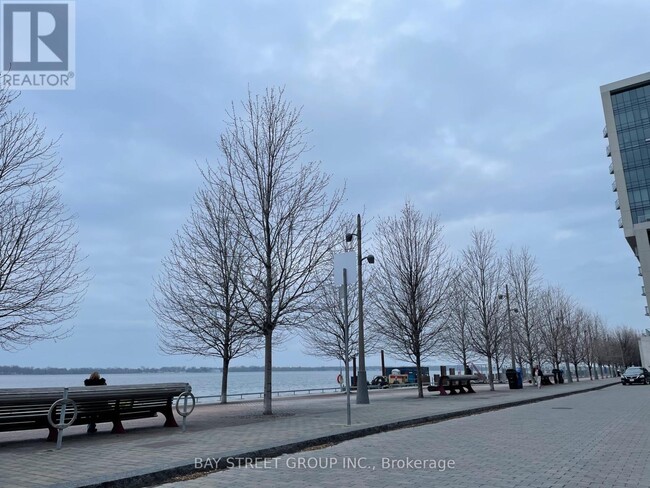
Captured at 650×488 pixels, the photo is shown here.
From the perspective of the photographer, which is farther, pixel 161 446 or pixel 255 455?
pixel 161 446

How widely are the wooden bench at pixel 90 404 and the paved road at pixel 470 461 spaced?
3799 millimetres

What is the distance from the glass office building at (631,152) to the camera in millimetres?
78000

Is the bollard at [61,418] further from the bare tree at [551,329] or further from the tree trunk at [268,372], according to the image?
the bare tree at [551,329]

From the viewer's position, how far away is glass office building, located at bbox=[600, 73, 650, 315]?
3071 inches

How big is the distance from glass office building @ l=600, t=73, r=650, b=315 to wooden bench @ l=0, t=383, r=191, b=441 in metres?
80.7

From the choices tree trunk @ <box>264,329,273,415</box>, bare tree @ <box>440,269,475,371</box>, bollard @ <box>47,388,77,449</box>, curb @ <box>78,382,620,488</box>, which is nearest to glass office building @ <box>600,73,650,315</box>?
bare tree @ <box>440,269,475,371</box>

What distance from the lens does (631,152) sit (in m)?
81.2

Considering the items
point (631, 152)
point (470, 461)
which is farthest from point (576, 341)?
point (470, 461)

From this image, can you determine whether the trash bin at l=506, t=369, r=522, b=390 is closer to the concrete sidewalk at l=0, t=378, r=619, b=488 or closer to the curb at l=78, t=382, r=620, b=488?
the curb at l=78, t=382, r=620, b=488

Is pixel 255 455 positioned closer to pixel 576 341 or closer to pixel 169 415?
pixel 169 415

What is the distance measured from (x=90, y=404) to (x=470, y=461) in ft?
24.2

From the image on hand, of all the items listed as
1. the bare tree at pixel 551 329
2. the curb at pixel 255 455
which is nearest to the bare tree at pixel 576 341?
the bare tree at pixel 551 329

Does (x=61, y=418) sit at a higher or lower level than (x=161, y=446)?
higher

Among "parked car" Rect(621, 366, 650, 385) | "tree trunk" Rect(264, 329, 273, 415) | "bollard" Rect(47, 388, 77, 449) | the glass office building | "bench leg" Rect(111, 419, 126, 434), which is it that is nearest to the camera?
"bollard" Rect(47, 388, 77, 449)
